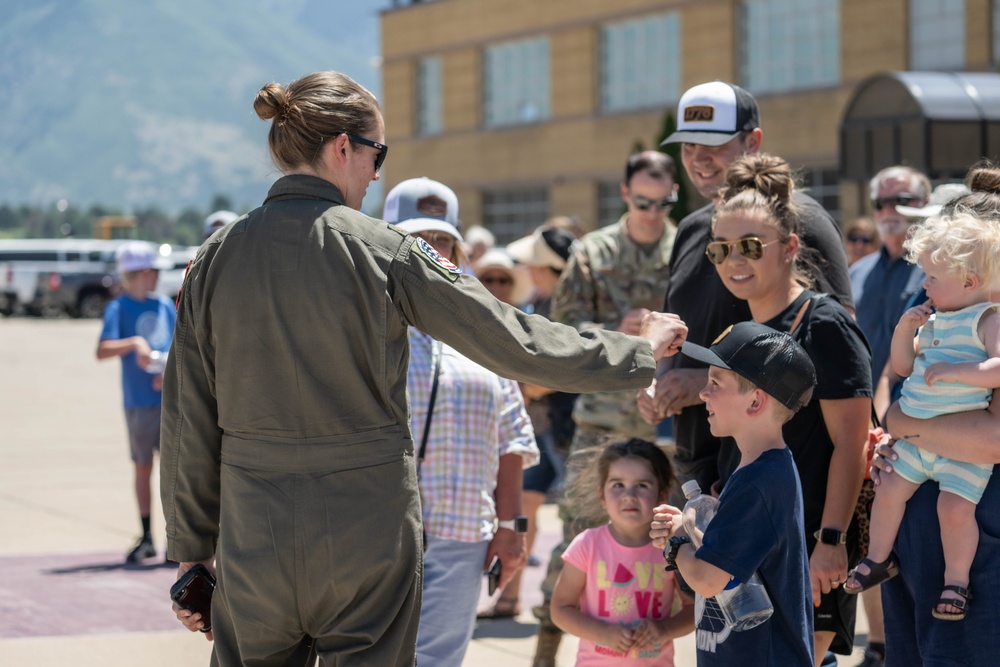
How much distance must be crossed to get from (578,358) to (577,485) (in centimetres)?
174

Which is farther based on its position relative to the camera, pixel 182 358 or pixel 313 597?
pixel 182 358

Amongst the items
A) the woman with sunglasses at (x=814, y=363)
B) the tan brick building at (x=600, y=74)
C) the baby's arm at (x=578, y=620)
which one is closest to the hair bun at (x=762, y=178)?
the woman with sunglasses at (x=814, y=363)

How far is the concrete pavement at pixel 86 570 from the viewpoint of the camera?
625 centimetres

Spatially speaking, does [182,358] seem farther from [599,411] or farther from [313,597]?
[599,411]

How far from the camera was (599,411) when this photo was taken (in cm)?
604

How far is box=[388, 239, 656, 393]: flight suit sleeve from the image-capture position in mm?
3014

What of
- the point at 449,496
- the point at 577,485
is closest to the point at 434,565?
the point at 449,496

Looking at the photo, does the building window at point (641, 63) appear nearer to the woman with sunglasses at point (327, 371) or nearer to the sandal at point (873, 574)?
the sandal at point (873, 574)

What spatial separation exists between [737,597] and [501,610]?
371 centimetres

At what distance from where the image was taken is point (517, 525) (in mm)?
4352

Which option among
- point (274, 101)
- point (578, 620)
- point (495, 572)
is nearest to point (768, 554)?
point (578, 620)

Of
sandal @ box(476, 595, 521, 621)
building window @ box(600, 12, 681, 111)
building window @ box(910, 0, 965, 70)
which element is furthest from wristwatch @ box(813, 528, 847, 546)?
building window @ box(600, 12, 681, 111)

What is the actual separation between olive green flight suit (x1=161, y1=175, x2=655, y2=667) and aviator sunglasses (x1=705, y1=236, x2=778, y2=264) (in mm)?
860

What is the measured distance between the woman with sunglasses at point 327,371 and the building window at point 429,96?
38.9 meters
